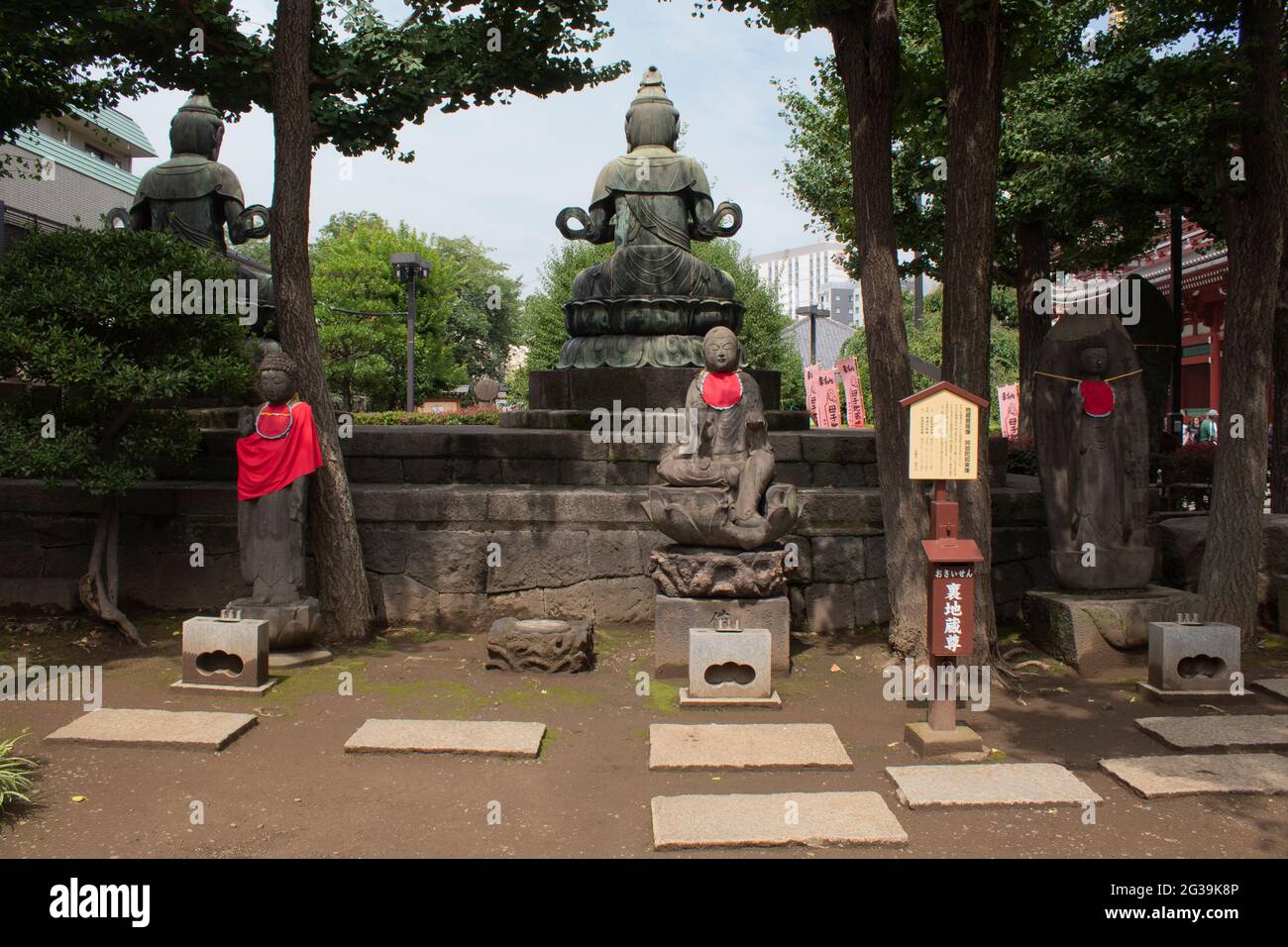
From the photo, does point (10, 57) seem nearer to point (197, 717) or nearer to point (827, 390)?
point (197, 717)

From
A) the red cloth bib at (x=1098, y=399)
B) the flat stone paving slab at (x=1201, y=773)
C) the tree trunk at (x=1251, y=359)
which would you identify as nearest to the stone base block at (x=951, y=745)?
the flat stone paving slab at (x=1201, y=773)

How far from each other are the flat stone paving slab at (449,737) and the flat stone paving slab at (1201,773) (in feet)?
9.39

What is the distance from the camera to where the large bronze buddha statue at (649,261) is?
358 inches

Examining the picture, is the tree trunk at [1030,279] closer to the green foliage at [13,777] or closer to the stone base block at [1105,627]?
the stone base block at [1105,627]

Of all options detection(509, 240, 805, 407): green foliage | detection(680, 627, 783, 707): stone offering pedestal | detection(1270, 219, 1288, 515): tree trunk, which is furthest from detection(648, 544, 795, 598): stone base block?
detection(509, 240, 805, 407): green foliage

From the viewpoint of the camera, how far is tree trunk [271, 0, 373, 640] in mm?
7184

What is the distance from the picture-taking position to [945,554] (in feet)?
16.6

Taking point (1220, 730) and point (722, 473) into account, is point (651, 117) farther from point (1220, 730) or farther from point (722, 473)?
point (1220, 730)

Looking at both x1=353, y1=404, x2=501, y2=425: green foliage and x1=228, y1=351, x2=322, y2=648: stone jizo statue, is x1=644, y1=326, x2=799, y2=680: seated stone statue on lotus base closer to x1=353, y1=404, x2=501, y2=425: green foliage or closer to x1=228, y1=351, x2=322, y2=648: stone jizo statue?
x1=228, y1=351, x2=322, y2=648: stone jizo statue

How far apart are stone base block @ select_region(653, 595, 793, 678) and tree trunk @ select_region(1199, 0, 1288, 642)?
10.7ft

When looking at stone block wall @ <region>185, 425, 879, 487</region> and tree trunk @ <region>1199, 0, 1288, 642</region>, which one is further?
stone block wall @ <region>185, 425, 879, 487</region>

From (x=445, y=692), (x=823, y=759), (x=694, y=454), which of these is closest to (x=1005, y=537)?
(x=694, y=454)

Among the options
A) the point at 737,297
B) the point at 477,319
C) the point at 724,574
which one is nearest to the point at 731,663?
the point at 724,574

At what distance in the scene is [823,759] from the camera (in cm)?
485
